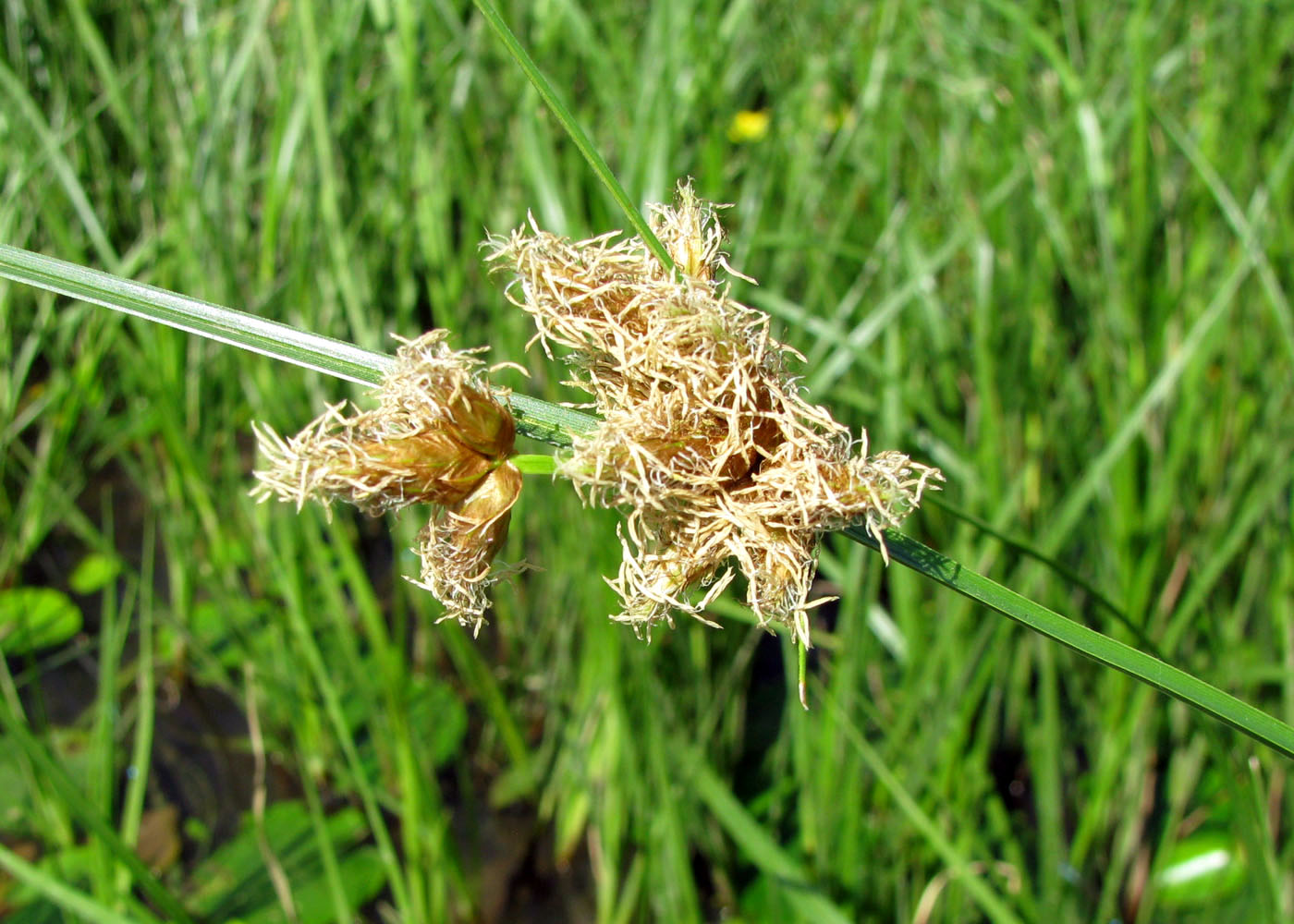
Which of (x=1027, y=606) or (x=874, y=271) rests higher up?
(x=1027, y=606)

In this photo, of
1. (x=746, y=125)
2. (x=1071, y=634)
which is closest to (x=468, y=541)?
(x=1071, y=634)

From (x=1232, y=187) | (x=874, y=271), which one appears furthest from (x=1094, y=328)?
(x=1232, y=187)

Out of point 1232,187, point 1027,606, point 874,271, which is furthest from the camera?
point 1232,187

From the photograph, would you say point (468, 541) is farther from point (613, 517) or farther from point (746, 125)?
point (746, 125)

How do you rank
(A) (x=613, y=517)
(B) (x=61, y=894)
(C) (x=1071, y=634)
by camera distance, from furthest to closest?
(A) (x=613, y=517), (B) (x=61, y=894), (C) (x=1071, y=634)

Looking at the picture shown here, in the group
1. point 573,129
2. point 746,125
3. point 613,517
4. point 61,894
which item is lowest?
point 61,894

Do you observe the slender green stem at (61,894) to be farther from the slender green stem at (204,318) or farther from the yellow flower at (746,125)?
the yellow flower at (746,125)

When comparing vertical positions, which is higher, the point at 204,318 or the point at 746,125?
the point at 204,318

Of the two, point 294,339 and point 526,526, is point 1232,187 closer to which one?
point 526,526

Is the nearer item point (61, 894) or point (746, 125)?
point (61, 894)
